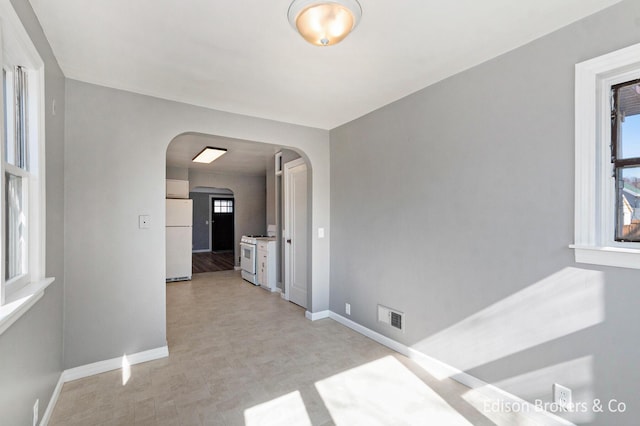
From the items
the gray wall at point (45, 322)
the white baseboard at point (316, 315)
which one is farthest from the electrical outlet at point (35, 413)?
the white baseboard at point (316, 315)

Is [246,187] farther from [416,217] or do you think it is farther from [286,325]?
[416,217]

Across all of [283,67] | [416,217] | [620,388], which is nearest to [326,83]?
[283,67]

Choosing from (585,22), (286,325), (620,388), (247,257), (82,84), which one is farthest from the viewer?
(247,257)

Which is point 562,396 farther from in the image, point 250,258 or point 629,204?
point 250,258

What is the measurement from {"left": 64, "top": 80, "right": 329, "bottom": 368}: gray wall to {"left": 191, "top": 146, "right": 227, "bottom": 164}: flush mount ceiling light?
6.93 ft

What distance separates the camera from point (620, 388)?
1.64 metres

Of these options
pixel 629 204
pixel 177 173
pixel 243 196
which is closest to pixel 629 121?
pixel 629 204

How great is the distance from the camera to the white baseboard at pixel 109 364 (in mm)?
2514

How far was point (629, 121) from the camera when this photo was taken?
67.2 inches

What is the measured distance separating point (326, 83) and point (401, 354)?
2605mm

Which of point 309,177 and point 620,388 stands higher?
point 309,177

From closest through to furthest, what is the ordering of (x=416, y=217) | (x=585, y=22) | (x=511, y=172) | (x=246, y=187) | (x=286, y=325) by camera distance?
(x=585, y=22) < (x=511, y=172) < (x=416, y=217) < (x=286, y=325) < (x=246, y=187)

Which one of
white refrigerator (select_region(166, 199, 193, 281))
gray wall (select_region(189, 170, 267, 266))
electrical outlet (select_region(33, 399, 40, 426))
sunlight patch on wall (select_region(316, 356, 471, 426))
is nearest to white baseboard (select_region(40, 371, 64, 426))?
electrical outlet (select_region(33, 399, 40, 426))

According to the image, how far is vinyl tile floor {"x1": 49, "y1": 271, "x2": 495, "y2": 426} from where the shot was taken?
204 centimetres
